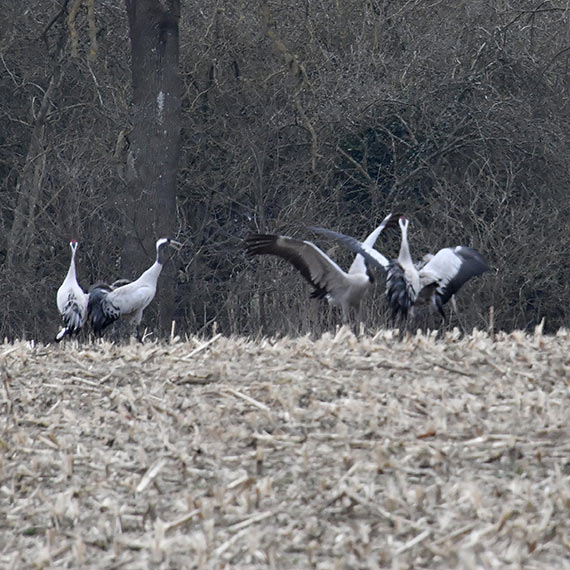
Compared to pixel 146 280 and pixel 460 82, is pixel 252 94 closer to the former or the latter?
pixel 460 82

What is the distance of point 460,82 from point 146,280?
5539 millimetres

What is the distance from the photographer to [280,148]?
632 inches

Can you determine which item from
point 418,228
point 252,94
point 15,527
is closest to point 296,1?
point 252,94

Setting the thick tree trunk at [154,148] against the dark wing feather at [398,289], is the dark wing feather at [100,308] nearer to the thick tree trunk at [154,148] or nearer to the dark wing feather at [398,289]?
the thick tree trunk at [154,148]

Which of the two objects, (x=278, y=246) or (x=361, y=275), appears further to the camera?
(x=361, y=275)

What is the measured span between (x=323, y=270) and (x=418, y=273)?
84cm

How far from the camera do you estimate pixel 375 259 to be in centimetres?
1104

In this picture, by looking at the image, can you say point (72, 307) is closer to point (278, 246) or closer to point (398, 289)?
point (278, 246)

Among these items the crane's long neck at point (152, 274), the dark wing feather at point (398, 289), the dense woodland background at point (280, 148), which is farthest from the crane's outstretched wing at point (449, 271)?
the dense woodland background at point (280, 148)

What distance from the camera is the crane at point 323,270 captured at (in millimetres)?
10906

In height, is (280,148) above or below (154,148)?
below

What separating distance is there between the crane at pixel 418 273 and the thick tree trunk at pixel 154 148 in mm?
3757

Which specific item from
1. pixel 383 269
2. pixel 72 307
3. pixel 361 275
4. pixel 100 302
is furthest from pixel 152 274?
pixel 383 269

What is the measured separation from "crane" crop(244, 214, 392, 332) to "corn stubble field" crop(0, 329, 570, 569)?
471 centimetres
